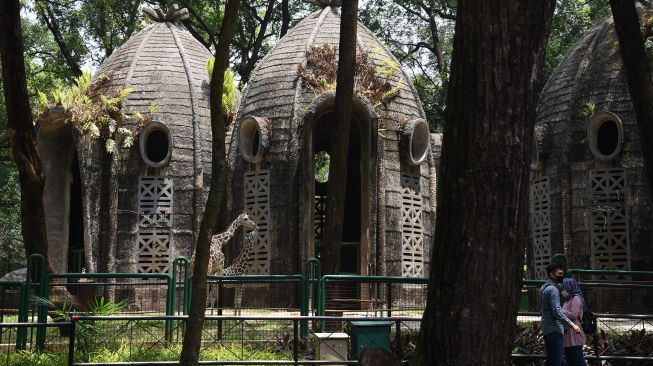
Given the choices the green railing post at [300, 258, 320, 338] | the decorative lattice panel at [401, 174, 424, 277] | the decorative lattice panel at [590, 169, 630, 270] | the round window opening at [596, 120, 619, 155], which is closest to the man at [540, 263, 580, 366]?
the green railing post at [300, 258, 320, 338]

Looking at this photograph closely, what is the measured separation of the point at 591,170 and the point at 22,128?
12.6 metres

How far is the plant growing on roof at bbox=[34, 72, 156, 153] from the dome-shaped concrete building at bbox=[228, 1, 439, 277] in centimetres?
248

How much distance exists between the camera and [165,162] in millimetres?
21062

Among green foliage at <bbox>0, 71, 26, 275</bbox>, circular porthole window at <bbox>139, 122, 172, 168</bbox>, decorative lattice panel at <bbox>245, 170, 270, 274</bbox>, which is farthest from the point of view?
green foliage at <bbox>0, 71, 26, 275</bbox>

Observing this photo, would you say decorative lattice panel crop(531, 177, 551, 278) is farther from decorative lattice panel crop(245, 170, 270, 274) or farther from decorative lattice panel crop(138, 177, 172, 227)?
decorative lattice panel crop(138, 177, 172, 227)

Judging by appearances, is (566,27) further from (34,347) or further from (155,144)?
(34,347)

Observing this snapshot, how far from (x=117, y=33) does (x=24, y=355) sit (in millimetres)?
20990

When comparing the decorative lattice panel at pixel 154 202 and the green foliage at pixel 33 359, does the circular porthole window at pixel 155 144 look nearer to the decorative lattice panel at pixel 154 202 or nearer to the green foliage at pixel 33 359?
the decorative lattice panel at pixel 154 202

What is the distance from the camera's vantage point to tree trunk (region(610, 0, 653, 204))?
496 inches

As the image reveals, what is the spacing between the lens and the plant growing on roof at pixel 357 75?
19391mm

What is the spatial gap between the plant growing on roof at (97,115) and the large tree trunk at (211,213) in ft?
39.8

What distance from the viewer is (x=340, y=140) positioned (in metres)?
15.0

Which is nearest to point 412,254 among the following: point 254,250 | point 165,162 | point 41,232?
point 254,250

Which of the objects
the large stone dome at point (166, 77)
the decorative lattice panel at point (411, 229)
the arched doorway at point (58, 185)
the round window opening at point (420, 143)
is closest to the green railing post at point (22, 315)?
the decorative lattice panel at point (411, 229)
